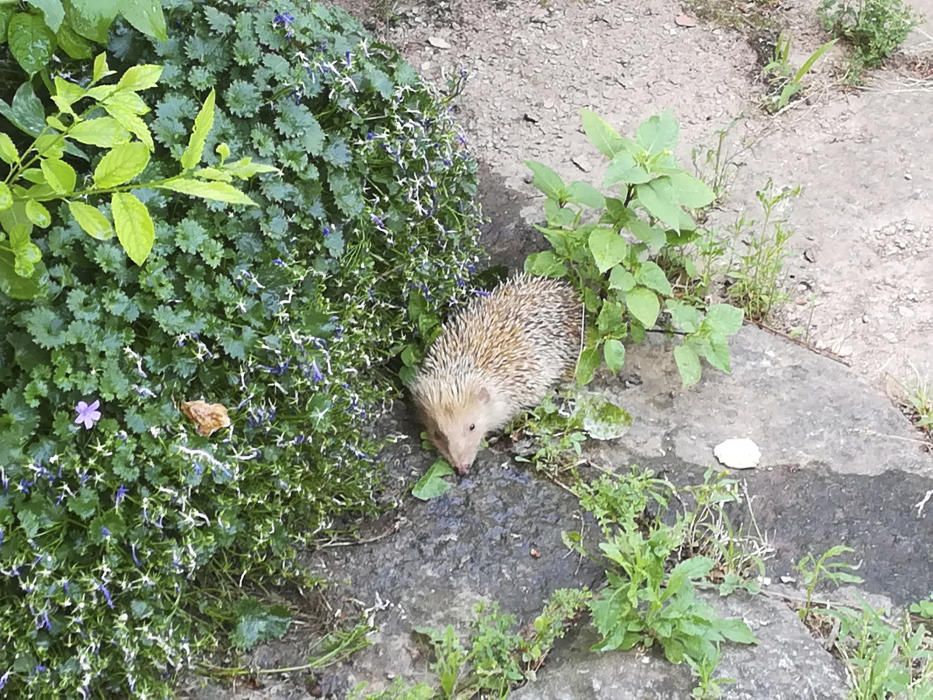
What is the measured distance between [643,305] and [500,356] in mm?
632

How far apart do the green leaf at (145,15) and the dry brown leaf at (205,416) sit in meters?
1.06

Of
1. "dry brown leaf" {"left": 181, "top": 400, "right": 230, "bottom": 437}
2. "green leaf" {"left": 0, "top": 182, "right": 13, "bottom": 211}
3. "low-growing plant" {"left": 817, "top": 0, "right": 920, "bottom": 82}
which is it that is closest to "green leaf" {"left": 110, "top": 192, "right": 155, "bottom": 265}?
"green leaf" {"left": 0, "top": 182, "right": 13, "bottom": 211}

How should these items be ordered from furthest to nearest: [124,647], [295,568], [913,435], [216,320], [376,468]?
[913,435] < [376,468] < [295,568] < [216,320] < [124,647]

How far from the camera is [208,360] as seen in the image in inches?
120

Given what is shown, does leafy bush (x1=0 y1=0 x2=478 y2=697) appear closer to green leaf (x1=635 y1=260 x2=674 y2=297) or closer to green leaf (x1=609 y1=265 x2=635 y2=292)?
green leaf (x1=609 y1=265 x2=635 y2=292)

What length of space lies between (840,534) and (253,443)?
2076mm

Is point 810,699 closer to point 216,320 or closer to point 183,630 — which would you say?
point 183,630

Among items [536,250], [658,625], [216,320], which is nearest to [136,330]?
[216,320]

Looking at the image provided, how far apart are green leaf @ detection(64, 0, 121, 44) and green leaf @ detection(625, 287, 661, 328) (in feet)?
7.38

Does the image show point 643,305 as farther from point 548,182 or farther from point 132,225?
point 132,225

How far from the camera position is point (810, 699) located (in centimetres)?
290

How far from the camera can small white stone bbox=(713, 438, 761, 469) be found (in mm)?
3861

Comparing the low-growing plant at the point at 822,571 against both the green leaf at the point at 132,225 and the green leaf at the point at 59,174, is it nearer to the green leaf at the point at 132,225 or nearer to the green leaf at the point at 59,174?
the green leaf at the point at 132,225

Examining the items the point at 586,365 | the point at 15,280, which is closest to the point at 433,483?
the point at 586,365
